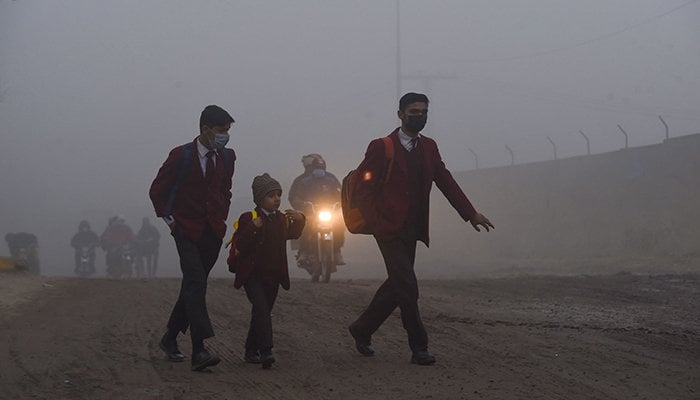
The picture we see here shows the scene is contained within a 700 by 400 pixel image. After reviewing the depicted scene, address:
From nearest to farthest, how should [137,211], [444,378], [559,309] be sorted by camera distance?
[444,378], [559,309], [137,211]

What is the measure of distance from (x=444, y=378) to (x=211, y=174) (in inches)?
89.5

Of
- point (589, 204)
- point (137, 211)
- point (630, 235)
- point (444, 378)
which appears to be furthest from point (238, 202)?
point (444, 378)

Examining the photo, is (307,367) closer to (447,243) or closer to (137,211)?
(447,243)

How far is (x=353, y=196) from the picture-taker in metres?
7.41

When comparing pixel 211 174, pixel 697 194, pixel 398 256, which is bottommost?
pixel 398 256

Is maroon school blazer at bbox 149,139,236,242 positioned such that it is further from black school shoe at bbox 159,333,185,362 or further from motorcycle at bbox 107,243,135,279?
motorcycle at bbox 107,243,135,279

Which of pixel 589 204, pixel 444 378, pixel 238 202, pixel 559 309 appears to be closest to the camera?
pixel 444 378

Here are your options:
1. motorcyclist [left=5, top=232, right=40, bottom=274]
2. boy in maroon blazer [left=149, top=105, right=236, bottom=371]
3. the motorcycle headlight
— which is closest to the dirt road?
boy in maroon blazer [left=149, top=105, right=236, bottom=371]

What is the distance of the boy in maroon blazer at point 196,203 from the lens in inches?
274

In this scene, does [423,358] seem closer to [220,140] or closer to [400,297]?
[400,297]

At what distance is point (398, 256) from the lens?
282 inches

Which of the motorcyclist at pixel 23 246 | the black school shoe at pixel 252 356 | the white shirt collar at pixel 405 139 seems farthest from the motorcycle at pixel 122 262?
the white shirt collar at pixel 405 139

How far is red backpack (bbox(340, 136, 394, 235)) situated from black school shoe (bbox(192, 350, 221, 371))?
1.41 metres

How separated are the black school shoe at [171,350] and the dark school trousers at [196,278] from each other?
0.22 meters
